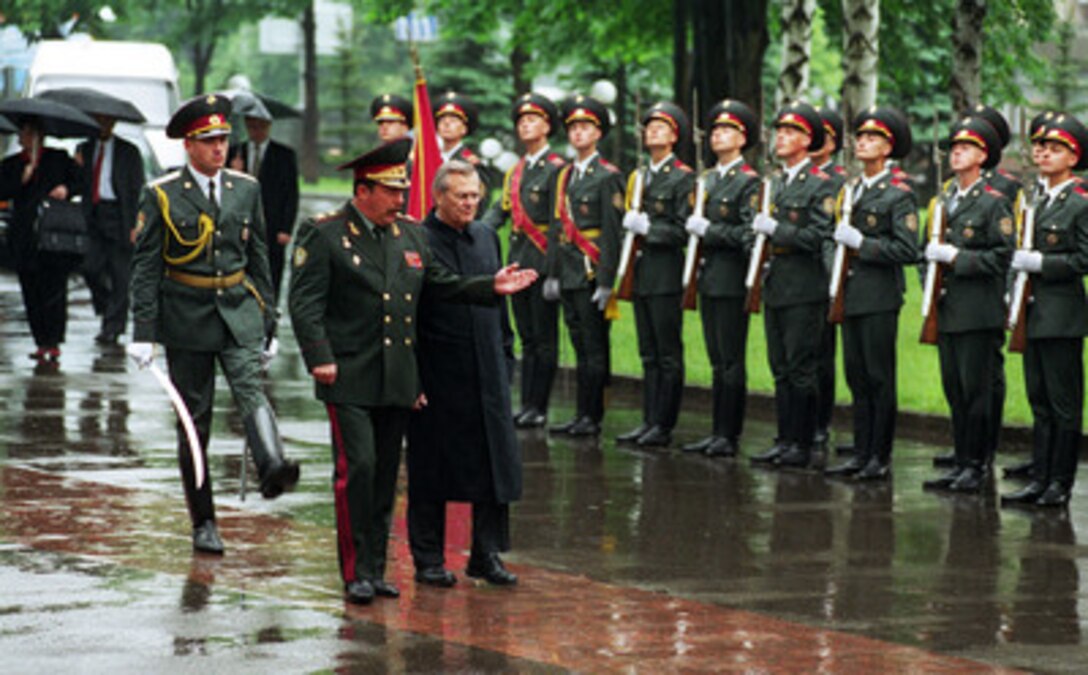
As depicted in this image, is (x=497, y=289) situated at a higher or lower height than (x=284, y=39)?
lower

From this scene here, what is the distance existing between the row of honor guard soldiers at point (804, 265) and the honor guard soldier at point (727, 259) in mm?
14

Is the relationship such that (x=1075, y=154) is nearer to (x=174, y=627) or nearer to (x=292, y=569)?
(x=292, y=569)

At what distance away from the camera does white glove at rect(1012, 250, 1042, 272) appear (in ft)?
46.4

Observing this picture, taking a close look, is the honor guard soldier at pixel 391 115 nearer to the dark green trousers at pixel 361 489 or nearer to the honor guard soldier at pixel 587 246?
the honor guard soldier at pixel 587 246

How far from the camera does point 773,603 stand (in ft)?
35.2

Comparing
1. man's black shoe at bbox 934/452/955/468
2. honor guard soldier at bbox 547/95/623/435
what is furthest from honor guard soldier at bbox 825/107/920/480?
honor guard soldier at bbox 547/95/623/435

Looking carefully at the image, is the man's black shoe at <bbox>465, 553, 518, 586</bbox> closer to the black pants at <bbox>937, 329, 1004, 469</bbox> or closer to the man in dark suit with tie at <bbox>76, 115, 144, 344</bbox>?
the black pants at <bbox>937, 329, 1004, 469</bbox>

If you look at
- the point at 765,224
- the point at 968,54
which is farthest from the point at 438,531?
the point at 968,54

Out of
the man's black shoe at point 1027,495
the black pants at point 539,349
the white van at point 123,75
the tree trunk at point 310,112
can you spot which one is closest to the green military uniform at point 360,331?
the man's black shoe at point 1027,495

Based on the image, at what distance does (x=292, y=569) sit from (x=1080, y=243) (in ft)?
17.4

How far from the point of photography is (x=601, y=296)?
16938 mm

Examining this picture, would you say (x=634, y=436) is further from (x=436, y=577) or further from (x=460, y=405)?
(x=436, y=577)

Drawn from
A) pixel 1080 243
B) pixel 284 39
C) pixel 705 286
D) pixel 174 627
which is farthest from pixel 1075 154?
pixel 284 39

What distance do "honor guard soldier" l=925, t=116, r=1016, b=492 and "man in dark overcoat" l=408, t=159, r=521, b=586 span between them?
4.55m
